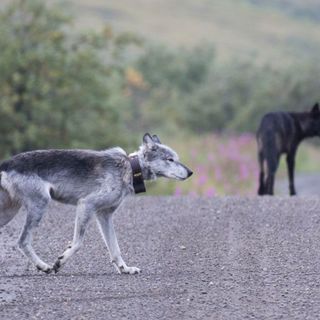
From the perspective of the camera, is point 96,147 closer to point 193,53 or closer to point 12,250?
point 12,250

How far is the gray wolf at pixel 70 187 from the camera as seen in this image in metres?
10.4

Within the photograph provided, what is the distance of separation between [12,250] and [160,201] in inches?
160

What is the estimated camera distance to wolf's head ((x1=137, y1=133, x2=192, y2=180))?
11109mm

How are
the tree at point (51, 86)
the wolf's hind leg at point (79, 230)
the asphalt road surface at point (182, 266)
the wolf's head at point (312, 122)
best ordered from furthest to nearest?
the tree at point (51, 86) < the wolf's head at point (312, 122) < the wolf's hind leg at point (79, 230) < the asphalt road surface at point (182, 266)

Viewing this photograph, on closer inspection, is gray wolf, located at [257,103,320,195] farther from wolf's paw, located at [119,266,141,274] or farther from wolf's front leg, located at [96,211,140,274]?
wolf's paw, located at [119,266,141,274]

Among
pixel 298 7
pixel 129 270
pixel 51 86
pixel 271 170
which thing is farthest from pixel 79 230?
pixel 298 7

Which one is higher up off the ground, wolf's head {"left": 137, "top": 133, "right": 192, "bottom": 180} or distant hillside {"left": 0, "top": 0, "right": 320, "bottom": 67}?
wolf's head {"left": 137, "top": 133, "right": 192, "bottom": 180}

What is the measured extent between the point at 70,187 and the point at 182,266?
54.9 inches

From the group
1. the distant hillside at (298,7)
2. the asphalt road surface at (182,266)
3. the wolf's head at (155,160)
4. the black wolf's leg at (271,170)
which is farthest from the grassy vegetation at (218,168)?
the distant hillside at (298,7)

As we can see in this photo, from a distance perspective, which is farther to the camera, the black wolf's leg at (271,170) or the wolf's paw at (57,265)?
the black wolf's leg at (271,170)

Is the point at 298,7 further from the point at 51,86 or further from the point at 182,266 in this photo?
the point at 182,266

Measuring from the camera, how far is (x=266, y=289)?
9.48 m

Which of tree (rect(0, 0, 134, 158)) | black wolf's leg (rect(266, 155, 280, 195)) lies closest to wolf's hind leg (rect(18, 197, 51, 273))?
black wolf's leg (rect(266, 155, 280, 195))

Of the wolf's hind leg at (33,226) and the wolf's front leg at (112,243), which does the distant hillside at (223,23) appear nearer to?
the wolf's front leg at (112,243)
